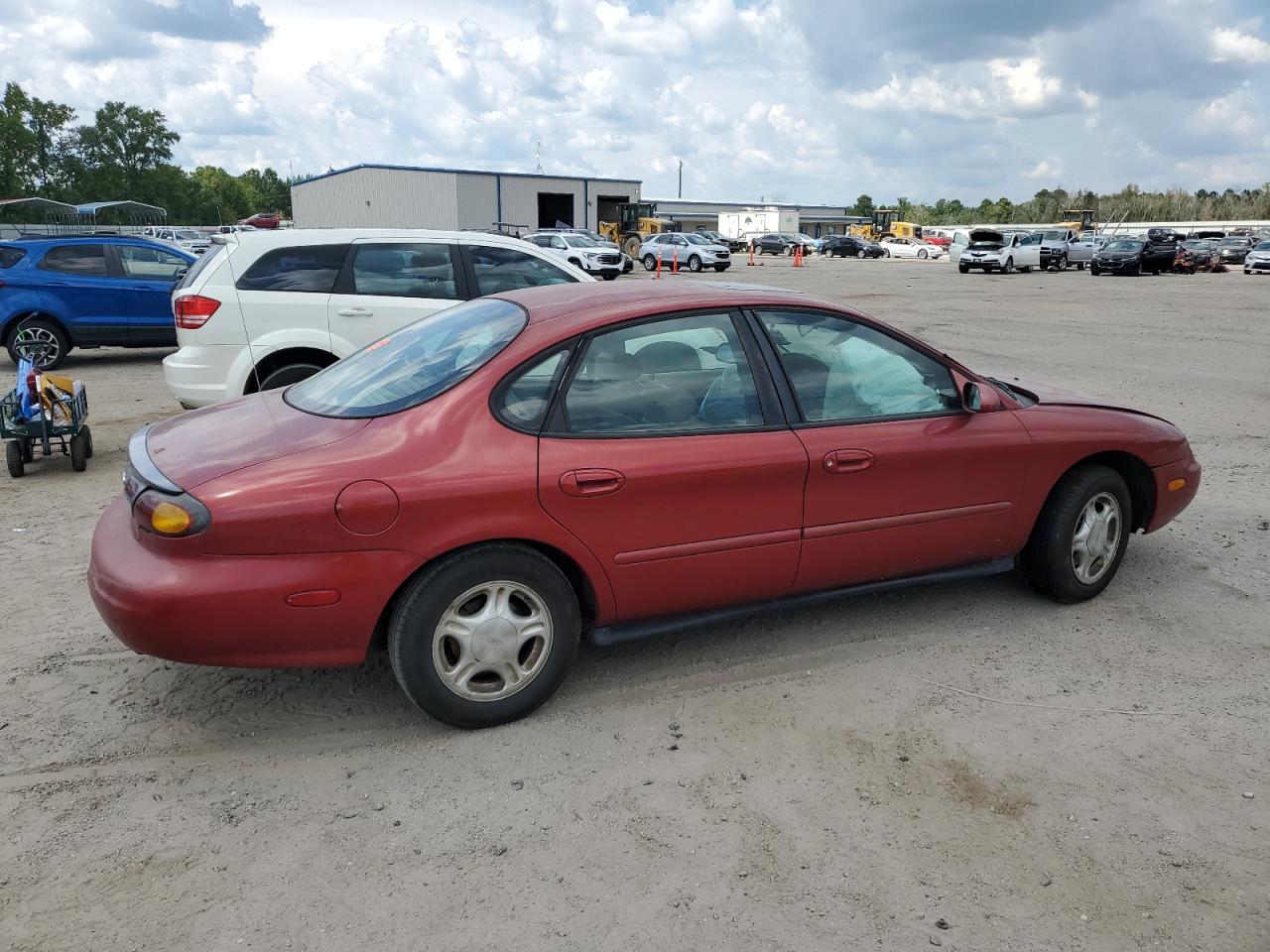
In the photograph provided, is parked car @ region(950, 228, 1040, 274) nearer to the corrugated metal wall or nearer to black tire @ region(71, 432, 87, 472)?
the corrugated metal wall

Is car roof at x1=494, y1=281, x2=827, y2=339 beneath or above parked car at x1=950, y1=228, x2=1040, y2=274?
beneath

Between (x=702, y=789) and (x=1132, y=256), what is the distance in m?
38.8

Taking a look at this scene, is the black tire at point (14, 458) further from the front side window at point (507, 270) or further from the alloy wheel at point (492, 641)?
the alloy wheel at point (492, 641)

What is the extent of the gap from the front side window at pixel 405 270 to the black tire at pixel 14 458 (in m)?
2.63

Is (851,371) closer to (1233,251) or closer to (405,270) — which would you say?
(405,270)

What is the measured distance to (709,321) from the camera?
3900 mm

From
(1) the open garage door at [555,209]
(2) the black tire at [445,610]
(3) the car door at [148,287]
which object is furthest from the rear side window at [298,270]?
(1) the open garage door at [555,209]

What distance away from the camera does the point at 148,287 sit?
1205cm

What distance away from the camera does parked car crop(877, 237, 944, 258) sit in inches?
2414

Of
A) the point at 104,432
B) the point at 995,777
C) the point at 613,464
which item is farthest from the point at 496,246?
the point at 995,777

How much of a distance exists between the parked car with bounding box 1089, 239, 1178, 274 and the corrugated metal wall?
3451 centimetres

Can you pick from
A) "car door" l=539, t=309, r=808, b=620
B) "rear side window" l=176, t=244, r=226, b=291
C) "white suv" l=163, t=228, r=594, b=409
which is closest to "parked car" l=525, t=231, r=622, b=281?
"white suv" l=163, t=228, r=594, b=409

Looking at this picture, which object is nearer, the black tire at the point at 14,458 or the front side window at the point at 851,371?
the front side window at the point at 851,371

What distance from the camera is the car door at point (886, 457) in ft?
12.8
